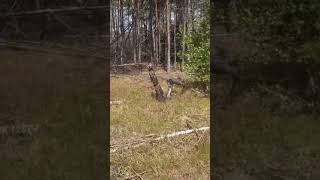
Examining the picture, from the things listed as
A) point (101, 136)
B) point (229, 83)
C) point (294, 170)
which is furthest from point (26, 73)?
point (294, 170)

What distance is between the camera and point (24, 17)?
570 centimetres

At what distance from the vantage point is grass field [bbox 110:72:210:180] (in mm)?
5173

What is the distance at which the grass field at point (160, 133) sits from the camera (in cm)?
517

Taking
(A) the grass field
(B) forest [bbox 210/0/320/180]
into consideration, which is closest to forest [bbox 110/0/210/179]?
(A) the grass field

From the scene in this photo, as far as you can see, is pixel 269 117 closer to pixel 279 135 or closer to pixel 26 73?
pixel 279 135

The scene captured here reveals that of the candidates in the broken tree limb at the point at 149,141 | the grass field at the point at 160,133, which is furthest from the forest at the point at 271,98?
the broken tree limb at the point at 149,141

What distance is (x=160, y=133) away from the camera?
22.6 ft

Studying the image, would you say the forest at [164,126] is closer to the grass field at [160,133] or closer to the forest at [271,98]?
the grass field at [160,133]

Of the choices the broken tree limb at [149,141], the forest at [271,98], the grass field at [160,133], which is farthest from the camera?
the broken tree limb at [149,141]

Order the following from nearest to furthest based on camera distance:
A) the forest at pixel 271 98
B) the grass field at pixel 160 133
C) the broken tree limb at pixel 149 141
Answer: the forest at pixel 271 98 < the grass field at pixel 160 133 < the broken tree limb at pixel 149 141

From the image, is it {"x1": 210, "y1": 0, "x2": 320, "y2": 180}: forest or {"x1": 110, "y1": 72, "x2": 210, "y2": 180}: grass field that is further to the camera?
{"x1": 110, "y1": 72, "x2": 210, "y2": 180}: grass field

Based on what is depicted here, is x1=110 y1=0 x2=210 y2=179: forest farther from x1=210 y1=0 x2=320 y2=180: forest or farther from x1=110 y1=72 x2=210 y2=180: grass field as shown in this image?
x1=210 y1=0 x2=320 y2=180: forest

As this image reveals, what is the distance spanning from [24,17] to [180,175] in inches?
113

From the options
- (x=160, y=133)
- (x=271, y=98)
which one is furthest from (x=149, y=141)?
(x=271, y=98)
